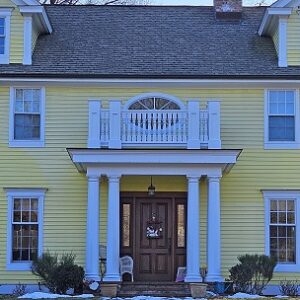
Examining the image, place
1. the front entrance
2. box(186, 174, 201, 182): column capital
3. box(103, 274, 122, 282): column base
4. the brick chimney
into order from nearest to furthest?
1. box(103, 274, 122, 282): column base
2. box(186, 174, 201, 182): column capital
3. the front entrance
4. the brick chimney

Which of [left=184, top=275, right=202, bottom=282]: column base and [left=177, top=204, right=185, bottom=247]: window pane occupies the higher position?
[left=177, top=204, right=185, bottom=247]: window pane

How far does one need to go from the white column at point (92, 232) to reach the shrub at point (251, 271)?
3422 millimetres

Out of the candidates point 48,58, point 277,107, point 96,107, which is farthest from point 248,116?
point 48,58

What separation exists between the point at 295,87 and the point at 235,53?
2.19 metres

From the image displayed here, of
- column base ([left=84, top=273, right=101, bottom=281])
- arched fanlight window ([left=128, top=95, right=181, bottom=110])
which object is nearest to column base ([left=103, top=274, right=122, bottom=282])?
column base ([left=84, top=273, right=101, bottom=281])

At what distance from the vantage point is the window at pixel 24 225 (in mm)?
21297

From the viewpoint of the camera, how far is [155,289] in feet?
64.3

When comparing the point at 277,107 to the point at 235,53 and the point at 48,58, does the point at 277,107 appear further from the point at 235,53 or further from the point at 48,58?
the point at 48,58

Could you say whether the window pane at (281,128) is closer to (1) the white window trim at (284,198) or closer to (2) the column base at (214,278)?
(1) the white window trim at (284,198)

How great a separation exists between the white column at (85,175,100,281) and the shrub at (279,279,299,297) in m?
4.96

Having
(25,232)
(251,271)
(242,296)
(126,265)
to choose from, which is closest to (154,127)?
(126,265)

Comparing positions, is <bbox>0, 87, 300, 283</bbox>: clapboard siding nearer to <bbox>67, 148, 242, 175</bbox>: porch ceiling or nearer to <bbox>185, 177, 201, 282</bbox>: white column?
<bbox>185, 177, 201, 282</bbox>: white column

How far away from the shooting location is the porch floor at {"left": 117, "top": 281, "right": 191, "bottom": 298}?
1927cm

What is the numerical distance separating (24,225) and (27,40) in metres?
5.19
